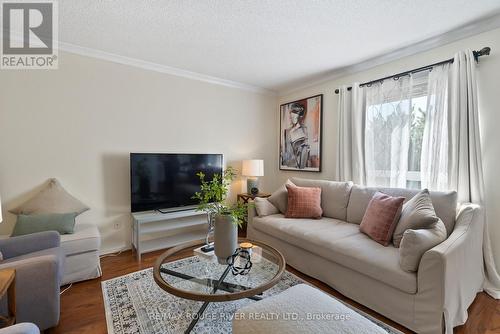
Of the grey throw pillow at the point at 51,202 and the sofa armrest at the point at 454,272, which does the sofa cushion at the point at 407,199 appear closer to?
the sofa armrest at the point at 454,272

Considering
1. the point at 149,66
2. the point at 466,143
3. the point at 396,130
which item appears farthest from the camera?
the point at 149,66

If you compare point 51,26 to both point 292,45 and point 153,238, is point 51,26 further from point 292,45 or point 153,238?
point 153,238

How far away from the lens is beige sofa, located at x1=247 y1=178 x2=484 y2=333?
4.94ft

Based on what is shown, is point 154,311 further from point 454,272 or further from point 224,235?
point 454,272

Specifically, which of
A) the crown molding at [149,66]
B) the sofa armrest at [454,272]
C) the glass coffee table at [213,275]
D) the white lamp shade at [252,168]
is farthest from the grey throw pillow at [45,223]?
the sofa armrest at [454,272]

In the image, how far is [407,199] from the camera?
2.27m

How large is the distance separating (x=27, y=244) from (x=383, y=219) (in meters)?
2.96

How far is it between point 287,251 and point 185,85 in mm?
2635

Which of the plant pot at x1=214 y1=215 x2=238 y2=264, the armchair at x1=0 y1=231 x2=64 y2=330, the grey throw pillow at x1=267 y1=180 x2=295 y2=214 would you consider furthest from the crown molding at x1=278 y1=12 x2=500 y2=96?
the armchair at x1=0 y1=231 x2=64 y2=330

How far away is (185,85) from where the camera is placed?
134 inches

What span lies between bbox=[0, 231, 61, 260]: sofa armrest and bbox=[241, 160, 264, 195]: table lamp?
2.44 m

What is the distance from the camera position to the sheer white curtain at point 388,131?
263 cm

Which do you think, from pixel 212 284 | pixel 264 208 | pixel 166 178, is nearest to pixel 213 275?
pixel 212 284

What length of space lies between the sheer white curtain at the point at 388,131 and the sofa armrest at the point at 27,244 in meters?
3.32
